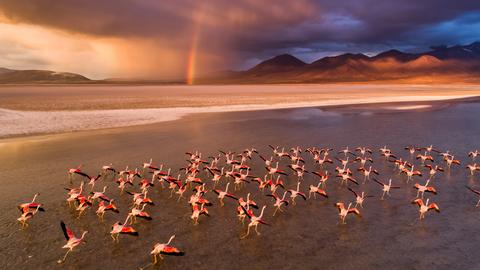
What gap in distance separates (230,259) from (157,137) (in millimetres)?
22455

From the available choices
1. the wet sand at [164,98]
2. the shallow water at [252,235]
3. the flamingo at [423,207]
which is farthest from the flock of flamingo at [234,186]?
the wet sand at [164,98]

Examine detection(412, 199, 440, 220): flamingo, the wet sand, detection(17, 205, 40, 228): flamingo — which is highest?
detection(412, 199, 440, 220): flamingo

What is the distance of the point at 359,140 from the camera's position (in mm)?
30781

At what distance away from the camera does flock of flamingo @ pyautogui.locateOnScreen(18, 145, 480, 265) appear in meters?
12.5

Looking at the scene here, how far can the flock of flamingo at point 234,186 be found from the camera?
1246 centimetres

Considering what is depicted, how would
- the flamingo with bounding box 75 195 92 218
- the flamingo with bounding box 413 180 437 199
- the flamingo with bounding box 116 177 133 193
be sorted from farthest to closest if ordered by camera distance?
the flamingo with bounding box 116 177 133 193 → the flamingo with bounding box 413 180 437 199 → the flamingo with bounding box 75 195 92 218

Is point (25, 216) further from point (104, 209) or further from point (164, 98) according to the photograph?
point (164, 98)

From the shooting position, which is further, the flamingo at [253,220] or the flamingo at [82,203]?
the flamingo at [82,203]

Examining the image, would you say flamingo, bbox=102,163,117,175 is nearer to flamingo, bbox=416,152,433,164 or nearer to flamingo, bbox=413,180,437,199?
flamingo, bbox=413,180,437,199

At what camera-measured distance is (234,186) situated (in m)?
17.7

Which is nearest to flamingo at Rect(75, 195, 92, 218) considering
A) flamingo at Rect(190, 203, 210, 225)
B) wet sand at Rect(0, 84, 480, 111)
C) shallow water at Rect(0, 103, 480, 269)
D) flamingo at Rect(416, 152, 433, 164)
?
shallow water at Rect(0, 103, 480, 269)

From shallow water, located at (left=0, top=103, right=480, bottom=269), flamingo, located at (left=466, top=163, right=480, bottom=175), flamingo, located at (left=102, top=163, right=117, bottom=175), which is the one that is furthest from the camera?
flamingo, located at (left=466, top=163, right=480, bottom=175)

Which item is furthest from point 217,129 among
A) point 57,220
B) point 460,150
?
point 57,220

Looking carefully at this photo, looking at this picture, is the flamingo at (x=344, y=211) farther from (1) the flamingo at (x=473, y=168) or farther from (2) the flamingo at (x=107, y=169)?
(2) the flamingo at (x=107, y=169)
